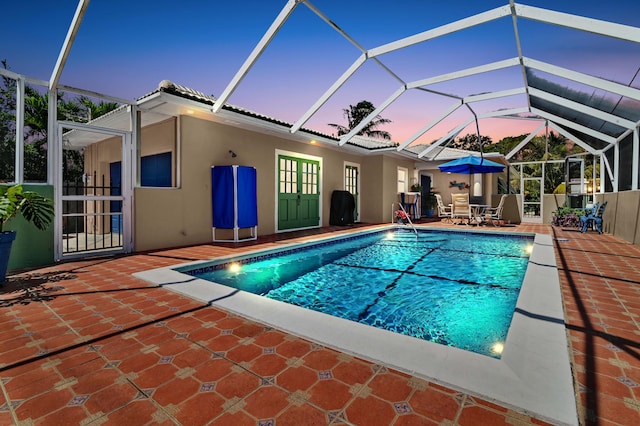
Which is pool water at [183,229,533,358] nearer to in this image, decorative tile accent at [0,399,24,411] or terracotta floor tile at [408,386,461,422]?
terracotta floor tile at [408,386,461,422]

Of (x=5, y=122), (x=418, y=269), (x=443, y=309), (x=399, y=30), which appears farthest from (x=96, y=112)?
(x=443, y=309)

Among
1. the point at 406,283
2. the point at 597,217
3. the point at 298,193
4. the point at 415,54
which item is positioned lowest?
the point at 406,283

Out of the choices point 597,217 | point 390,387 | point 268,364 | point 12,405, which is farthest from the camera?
point 597,217

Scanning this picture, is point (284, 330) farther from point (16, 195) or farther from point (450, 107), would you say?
point (450, 107)

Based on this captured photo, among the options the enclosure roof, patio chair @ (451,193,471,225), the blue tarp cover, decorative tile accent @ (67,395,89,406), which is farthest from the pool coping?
patio chair @ (451,193,471,225)

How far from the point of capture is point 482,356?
2029 millimetres

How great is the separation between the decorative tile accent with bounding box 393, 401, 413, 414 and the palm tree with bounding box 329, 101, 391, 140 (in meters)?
24.3

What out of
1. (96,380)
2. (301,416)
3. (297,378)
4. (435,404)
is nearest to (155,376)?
(96,380)

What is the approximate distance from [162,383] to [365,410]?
1.14 metres

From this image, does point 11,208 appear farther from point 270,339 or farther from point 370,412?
point 370,412

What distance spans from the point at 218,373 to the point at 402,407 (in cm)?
106

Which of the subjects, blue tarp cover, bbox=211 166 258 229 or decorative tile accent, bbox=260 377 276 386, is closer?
decorative tile accent, bbox=260 377 276 386

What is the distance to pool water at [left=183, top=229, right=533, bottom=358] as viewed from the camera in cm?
309

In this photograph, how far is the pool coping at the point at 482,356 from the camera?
5.29 ft
